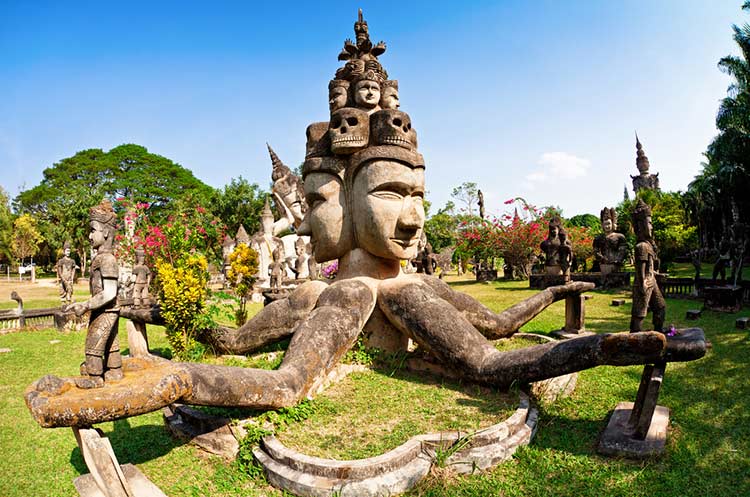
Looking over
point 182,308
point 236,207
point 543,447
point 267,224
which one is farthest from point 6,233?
point 543,447

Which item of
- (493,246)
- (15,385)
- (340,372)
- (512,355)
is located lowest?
(15,385)

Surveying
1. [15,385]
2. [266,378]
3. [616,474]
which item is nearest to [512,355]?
[616,474]

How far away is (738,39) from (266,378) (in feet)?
73.3

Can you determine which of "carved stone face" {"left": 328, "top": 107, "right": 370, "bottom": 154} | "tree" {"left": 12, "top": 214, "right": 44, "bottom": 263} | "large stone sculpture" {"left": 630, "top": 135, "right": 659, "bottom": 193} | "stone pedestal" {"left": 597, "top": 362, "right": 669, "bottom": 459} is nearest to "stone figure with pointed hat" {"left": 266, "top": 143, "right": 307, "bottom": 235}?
"carved stone face" {"left": 328, "top": 107, "right": 370, "bottom": 154}

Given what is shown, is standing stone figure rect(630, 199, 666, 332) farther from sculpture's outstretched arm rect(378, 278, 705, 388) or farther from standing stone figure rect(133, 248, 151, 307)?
standing stone figure rect(133, 248, 151, 307)

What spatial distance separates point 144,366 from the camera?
144 inches

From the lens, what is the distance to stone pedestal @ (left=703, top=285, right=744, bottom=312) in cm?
1077

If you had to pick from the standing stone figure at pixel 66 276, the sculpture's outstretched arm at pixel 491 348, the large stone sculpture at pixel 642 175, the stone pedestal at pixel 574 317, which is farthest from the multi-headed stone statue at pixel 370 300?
the large stone sculpture at pixel 642 175

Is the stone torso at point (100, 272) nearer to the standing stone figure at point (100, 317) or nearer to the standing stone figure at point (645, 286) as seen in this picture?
the standing stone figure at point (100, 317)

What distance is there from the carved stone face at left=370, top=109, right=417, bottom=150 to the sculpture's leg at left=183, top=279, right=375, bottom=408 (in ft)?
6.29

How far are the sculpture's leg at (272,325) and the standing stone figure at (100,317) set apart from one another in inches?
111

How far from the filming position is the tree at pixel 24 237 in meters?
33.7

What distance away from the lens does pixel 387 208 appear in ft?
19.2

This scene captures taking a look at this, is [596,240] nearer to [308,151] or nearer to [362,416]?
[308,151]
